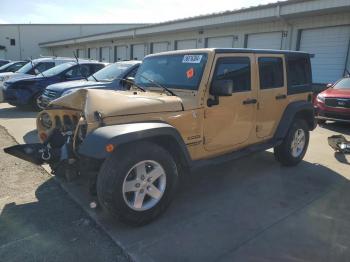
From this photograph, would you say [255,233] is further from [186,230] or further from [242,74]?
[242,74]

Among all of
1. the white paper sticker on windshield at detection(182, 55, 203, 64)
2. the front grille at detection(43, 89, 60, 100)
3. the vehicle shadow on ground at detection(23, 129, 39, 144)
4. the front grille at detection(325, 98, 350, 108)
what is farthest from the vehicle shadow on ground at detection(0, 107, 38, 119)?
the front grille at detection(325, 98, 350, 108)

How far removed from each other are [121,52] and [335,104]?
2183 cm

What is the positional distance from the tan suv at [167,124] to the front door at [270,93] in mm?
15

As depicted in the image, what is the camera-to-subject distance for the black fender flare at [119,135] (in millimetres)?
3047

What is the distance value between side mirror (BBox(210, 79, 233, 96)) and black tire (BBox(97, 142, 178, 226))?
990mm

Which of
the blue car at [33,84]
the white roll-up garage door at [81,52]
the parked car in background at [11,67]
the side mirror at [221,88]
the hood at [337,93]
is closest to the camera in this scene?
Answer: the side mirror at [221,88]

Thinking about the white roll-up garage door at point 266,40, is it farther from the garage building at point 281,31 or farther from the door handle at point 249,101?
the door handle at point 249,101

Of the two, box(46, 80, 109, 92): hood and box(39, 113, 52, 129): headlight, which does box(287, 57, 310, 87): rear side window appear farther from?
box(46, 80, 109, 92): hood

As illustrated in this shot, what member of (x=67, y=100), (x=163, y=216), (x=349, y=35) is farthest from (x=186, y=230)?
(x=349, y=35)

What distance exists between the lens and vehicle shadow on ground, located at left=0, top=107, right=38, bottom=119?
1010cm

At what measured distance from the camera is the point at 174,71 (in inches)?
174

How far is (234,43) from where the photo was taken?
17297 mm

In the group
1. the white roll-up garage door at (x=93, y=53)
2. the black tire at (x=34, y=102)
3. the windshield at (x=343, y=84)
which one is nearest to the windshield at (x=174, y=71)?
the black tire at (x=34, y=102)

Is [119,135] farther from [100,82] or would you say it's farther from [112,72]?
[112,72]
